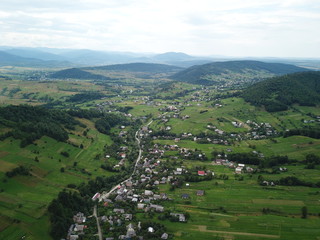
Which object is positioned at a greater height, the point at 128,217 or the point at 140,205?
the point at 140,205

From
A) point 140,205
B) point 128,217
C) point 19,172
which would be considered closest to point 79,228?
point 128,217

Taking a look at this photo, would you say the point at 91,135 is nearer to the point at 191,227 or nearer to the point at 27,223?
the point at 27,223

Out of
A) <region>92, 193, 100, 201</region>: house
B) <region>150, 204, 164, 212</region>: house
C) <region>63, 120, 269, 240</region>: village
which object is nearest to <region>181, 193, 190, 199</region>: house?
<region>63, 120, 269, 240</region>: village

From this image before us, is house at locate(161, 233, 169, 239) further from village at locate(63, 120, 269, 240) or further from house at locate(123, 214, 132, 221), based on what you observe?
house at locate(123, 214, 132, 221)

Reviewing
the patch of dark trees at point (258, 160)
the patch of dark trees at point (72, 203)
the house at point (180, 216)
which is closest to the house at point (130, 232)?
the house at point (180, 216)

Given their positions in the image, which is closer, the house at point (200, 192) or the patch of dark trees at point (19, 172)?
the patch of dark trees at point (19, 172)

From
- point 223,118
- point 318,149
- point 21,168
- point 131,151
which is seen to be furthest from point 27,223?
point 223,118

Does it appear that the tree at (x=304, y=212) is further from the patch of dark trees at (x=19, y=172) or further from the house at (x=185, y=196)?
the patch of dark trees at (x=19, y=172)

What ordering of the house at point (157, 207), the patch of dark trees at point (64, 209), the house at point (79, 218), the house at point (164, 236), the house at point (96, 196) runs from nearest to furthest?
the house at point (164, 236) < the patch of dark trees at point (64, 209) < the house at point (79, 218) < the house at point (157, 207) < the house at point (96, 196)

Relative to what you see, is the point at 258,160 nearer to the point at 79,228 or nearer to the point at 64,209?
the point at 79,228

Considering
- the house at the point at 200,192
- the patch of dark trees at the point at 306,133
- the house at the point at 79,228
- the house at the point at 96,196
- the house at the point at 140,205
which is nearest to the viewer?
the house at the point at 79,228

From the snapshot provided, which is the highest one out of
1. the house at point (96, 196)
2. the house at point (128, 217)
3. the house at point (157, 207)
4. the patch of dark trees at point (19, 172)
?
the patch of dark trees at point (19, 172)
